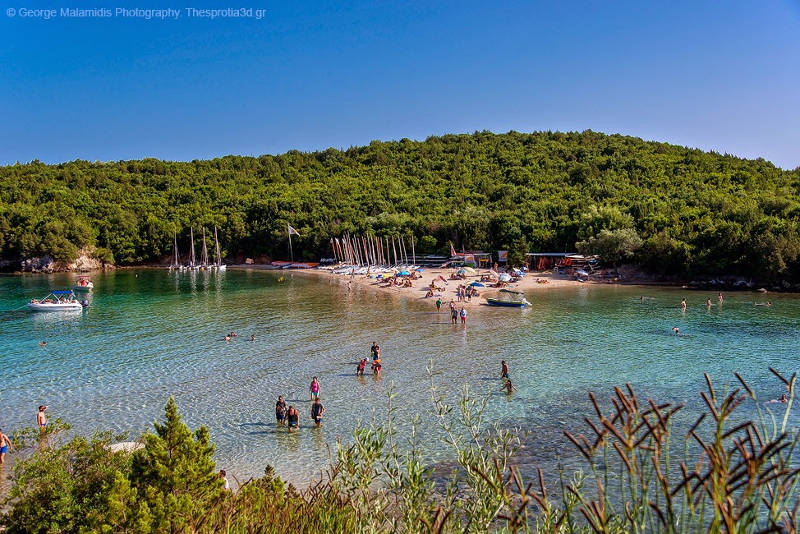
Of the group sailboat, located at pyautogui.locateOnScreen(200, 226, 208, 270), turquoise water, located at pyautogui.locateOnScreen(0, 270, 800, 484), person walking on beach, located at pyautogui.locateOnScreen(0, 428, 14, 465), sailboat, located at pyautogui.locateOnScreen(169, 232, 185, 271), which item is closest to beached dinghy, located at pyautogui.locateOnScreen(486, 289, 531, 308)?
turquoise water, located at pyautogui.locateOnScreen(0, 270, 800, 484)

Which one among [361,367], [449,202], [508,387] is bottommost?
[508,387]

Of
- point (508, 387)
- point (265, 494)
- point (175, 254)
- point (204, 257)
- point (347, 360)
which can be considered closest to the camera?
point (265, 494)

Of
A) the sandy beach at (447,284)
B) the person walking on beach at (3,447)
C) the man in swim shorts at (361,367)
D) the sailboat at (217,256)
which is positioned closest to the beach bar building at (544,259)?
the sandy beach at (447,284)

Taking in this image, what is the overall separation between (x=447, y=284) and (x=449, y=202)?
42224 millimetres

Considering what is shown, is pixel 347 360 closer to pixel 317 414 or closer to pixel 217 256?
pixel 317 414

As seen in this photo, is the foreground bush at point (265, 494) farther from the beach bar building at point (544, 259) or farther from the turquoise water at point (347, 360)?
the beach bar building at point (544, 259)

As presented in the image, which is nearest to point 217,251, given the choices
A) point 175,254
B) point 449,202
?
point 175,254

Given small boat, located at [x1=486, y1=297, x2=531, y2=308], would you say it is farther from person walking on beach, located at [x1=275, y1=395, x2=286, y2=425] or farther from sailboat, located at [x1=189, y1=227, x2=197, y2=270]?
sailboat, located at [x1=189, y1=227, x2=197, y2=270]

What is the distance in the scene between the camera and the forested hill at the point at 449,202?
61.3m

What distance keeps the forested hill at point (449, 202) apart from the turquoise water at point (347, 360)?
1535 centimetres

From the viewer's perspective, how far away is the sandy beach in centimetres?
4925

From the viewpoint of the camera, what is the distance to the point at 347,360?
27562mm

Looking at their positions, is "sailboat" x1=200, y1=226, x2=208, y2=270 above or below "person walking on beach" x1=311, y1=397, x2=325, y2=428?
above

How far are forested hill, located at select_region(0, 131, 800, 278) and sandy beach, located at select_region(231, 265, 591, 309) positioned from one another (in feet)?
27.3
